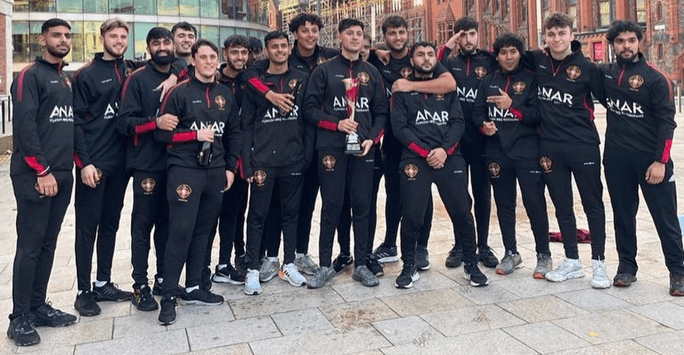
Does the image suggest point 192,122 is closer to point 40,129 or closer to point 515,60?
point 40,129

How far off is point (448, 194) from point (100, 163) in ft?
10.7

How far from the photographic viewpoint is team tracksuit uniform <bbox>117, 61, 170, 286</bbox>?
5422 millimetres

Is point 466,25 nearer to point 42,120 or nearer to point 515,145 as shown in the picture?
point 515,145

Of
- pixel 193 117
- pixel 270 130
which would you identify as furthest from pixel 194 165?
pixel 270 130

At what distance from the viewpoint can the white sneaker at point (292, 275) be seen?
6230 mm

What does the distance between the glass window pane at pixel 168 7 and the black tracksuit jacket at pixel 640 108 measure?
4119cm

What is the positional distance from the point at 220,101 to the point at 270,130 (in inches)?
28.8

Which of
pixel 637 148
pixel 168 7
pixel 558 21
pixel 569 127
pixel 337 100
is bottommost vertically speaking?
pixel 637 148

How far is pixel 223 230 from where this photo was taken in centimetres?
643

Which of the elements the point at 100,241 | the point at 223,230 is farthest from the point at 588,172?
the point at 100,241

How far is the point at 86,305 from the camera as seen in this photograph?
18.1ft

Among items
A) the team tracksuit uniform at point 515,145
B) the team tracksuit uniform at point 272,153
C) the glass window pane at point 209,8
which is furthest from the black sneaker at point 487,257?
the glass window pane at point 209,8

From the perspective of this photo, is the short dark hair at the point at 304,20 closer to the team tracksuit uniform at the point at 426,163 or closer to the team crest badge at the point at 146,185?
the team tracksuit uniform at the point at 426,163

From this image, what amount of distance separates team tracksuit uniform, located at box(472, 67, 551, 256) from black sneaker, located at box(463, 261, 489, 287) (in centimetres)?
76
